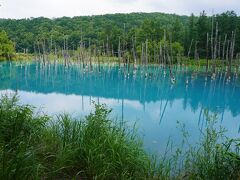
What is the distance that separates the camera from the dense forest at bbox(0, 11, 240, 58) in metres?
60.5

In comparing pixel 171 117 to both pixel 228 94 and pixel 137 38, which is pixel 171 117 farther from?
pixel 137 38

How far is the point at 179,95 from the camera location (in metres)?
29.7

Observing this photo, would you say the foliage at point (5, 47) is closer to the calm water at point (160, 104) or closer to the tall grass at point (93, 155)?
the calm water at point (160, 104)

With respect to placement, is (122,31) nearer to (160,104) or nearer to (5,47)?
(5,47)

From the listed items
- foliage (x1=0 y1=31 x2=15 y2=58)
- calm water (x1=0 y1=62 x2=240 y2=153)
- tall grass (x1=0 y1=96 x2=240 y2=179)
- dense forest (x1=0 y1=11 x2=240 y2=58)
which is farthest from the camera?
dense forest (x1=0 y1=11 x2=240 y2=58)

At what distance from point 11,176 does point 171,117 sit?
15516 millimetres

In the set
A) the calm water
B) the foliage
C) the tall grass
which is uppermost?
the foliage

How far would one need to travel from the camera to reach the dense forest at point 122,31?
60.5 m

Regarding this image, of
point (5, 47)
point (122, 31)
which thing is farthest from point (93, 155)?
point (122, 31)

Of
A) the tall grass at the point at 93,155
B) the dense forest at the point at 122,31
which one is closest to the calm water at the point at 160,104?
the tall grass at the point at 93,155

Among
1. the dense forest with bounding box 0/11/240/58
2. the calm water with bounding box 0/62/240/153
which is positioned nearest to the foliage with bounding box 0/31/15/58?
the dense forest with bounding box 0/11/240/58

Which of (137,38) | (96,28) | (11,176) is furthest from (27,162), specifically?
(96,28)

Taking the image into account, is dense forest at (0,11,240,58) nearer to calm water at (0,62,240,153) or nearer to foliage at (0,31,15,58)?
foliage at (0,31,15,58)

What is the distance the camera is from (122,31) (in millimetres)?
73062
